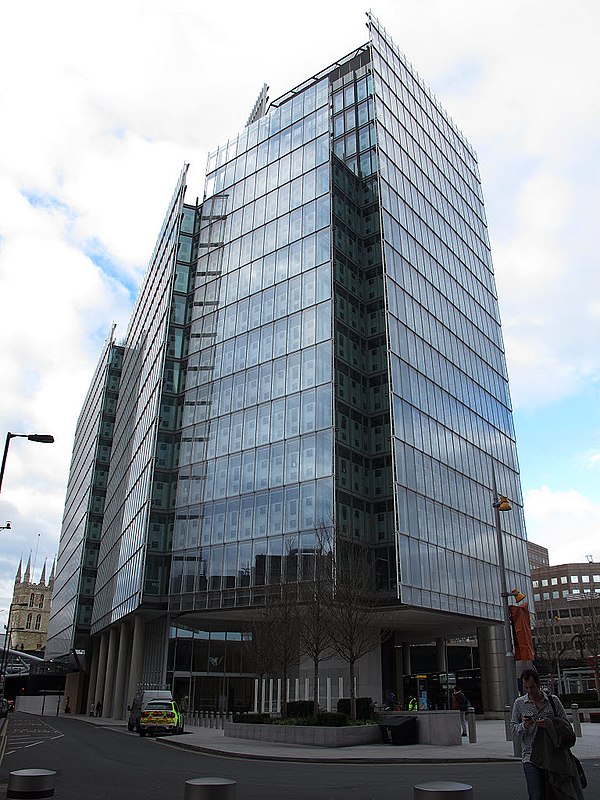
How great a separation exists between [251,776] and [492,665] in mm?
43662

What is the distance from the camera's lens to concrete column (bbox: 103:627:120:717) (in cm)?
6209

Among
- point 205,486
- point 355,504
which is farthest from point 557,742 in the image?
point 205,486

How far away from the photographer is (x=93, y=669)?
78.0m

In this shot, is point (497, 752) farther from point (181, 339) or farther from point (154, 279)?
point (154, 279)

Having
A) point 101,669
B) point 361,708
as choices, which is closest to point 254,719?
point 361,708

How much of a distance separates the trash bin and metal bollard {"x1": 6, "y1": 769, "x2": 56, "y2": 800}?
1730 cm

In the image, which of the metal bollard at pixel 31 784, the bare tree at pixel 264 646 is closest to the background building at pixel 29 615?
the bare tree at pixel 264 646

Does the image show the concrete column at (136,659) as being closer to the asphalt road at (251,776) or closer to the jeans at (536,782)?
the asphalt road at (251,776)

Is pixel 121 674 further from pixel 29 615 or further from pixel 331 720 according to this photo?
pixel 29 615

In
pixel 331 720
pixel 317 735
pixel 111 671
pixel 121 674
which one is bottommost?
pixel 317 735

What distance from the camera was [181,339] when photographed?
59.3 m

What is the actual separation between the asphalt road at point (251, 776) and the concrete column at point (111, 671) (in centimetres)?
4176

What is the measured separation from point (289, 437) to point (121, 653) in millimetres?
26941

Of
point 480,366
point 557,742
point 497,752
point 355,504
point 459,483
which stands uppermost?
point 480,366
